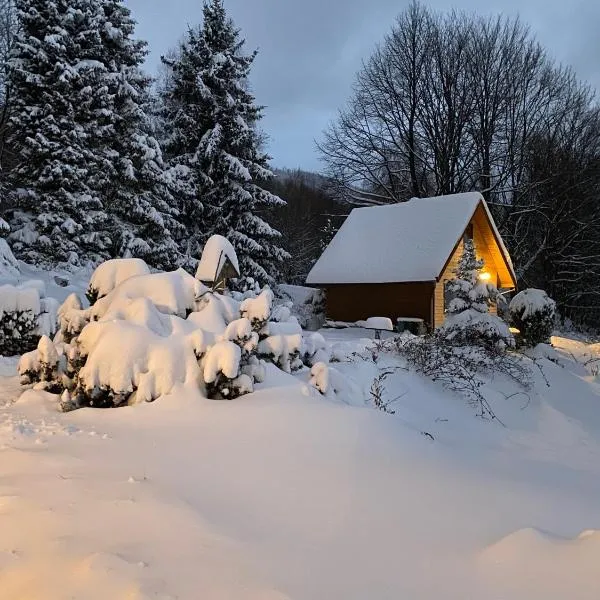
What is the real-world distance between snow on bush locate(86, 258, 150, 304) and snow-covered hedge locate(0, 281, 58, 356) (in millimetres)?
2503

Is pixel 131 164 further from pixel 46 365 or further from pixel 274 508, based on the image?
pixel 274 508

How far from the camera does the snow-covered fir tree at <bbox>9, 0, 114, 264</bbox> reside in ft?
54.3

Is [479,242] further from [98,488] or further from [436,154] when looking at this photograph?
[98,488]

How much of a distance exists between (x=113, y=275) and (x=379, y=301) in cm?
1290

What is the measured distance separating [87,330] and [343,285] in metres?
14.5

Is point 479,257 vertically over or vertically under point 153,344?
over

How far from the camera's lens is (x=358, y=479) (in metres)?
3.90

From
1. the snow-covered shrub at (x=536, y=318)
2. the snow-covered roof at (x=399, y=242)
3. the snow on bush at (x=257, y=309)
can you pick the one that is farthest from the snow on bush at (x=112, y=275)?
the snow-covered shrub at (x=536, y=318)

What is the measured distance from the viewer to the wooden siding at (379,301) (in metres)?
18.5

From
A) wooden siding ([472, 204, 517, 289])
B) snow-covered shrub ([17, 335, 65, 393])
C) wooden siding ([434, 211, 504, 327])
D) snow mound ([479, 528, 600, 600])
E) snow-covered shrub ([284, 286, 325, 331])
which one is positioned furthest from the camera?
snow-covered shrub ([284, 286, 325, 331])

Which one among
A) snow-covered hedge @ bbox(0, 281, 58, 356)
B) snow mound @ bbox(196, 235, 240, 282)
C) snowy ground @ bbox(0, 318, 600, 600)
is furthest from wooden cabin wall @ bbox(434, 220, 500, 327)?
snowy ground @ bbox(0, 318, 600, 600)

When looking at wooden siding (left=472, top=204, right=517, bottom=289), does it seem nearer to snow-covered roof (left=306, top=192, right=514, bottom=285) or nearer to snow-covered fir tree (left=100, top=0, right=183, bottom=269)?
snow-covered roof (left=306, top=192, right=514, bottom=285)

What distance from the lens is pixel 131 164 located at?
18375 mm

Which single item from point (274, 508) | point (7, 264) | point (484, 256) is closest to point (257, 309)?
point (274, 508)
